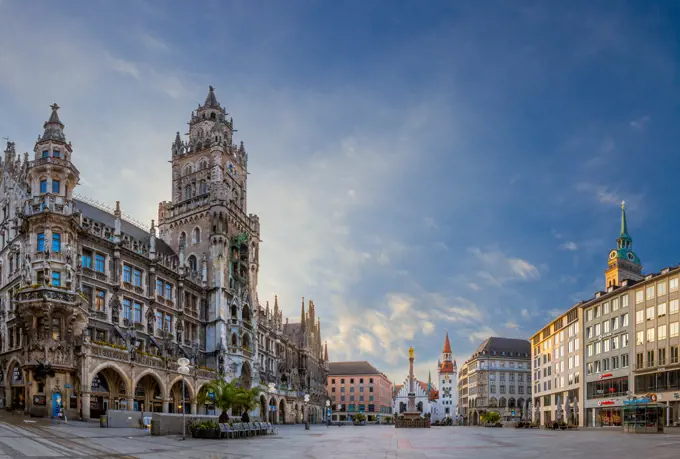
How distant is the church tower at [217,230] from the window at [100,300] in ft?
54.8

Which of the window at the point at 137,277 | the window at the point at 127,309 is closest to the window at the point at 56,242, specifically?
the window at the point at 127,309

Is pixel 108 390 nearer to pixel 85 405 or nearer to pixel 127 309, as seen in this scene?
pixel 85 405

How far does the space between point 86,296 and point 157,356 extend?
9622 millimetres

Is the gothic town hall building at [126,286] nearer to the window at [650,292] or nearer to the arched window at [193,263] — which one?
the arched window at [193,263]

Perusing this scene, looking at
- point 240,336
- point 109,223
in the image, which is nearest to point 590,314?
point 240,336

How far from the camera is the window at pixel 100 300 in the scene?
63688mm

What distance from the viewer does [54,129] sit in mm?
60562

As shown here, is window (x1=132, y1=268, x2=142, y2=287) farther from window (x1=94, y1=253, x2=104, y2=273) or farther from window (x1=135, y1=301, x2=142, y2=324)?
window (x1=94, y1=253, x2=104, y2=273)

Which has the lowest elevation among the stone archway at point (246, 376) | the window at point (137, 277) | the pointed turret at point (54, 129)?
the stone archway at point (246, 376)

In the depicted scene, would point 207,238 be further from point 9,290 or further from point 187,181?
point 9,290

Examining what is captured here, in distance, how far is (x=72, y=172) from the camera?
199 feet

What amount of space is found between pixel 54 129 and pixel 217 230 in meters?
31.9

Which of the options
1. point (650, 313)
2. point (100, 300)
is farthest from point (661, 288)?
point (100, 300)

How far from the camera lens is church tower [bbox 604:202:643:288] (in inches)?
5354
